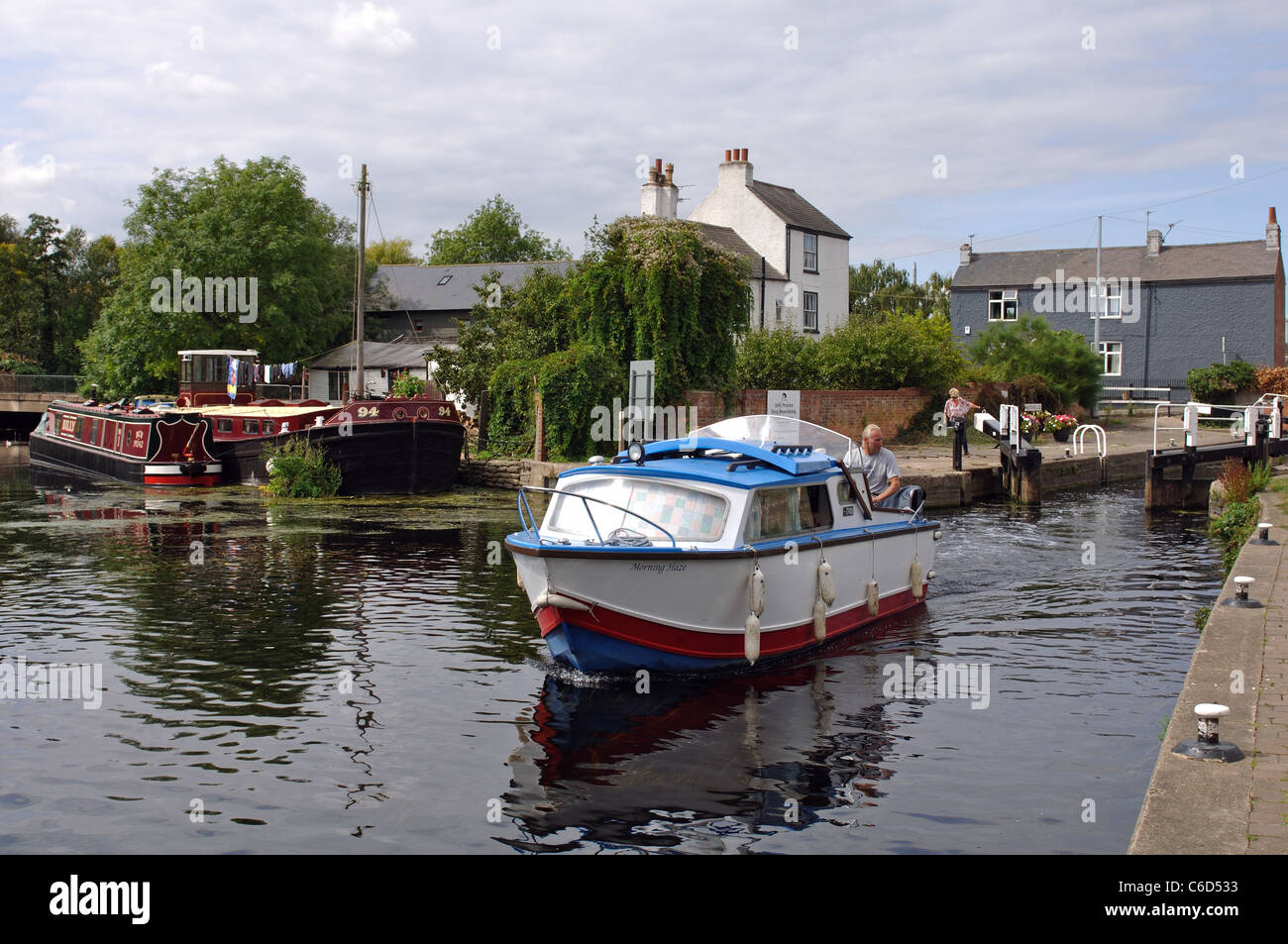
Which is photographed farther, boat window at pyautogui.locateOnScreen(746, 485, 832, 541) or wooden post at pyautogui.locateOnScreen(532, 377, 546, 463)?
wooden post at pyautogui.locateOnScreen(532, 377, 546, 463)

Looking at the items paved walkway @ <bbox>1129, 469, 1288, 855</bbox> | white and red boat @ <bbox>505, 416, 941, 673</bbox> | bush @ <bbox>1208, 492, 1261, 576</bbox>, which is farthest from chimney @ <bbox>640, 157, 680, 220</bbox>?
paved walkway @ <bbox>1129, 469, 1288, 855</bbox>

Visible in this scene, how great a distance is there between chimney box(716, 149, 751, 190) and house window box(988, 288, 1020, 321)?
17.6 metres

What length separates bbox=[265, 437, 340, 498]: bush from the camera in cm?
2652

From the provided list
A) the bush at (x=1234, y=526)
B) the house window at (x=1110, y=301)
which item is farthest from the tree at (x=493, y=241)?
the bush at (x=1234, y=526)

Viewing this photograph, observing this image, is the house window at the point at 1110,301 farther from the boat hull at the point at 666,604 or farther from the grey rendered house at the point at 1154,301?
the boat hull at the point at 666,604

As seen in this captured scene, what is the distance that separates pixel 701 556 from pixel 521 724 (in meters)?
2.15

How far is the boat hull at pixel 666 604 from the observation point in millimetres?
9844

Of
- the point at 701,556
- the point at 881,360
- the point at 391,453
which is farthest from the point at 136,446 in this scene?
the point at 701,556

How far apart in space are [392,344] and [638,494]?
4431cm

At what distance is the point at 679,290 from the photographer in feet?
98.7

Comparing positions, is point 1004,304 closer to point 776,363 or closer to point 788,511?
point 776,363

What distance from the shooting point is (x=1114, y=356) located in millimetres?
56000

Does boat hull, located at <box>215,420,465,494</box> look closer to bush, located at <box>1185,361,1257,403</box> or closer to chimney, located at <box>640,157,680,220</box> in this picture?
chimney, located at <box>640,157,680,220</box>

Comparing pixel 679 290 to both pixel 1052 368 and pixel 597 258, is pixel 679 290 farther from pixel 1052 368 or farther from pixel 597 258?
pixel 1052 368
